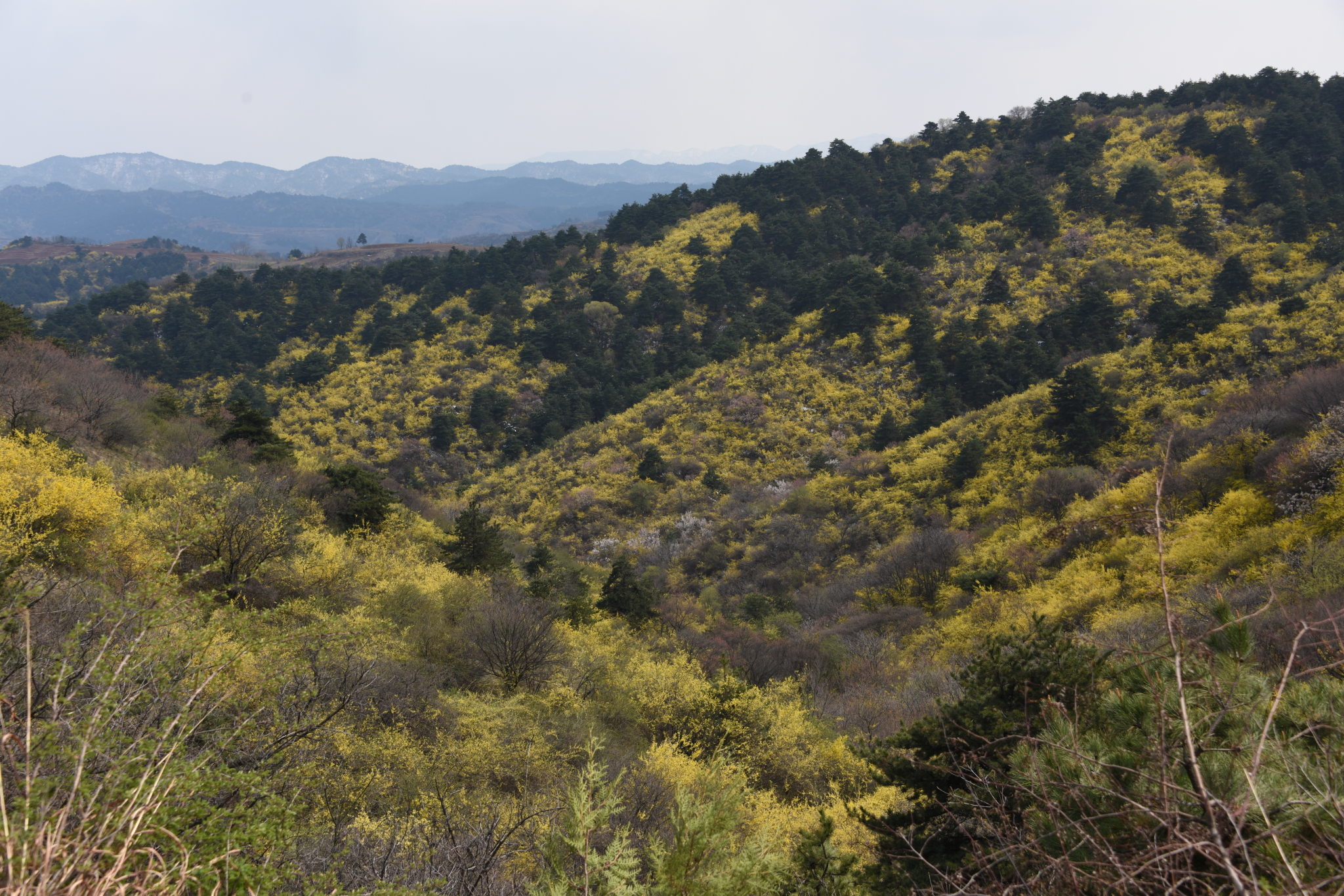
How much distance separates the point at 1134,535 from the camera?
1572 centimetres

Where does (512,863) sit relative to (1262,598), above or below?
below

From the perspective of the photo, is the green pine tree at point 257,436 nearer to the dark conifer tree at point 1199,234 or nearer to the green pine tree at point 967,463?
the green pine tree at point 967,463

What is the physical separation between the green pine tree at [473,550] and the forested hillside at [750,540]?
7.4 inches

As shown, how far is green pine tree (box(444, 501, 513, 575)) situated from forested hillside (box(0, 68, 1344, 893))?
0.62ft

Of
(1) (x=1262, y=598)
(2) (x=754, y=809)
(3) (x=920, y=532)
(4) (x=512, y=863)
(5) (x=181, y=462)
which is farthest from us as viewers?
(3) (x=920, y=532)

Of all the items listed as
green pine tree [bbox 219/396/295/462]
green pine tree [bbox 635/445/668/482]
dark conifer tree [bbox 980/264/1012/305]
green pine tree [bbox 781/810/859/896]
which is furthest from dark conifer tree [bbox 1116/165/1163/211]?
green pine tree [bbox 219/396/295/462]

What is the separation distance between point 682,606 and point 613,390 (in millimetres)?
24268

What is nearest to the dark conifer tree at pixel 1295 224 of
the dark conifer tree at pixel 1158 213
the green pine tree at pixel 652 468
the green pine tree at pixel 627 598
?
the dark conifer tree at pixel 1158 213

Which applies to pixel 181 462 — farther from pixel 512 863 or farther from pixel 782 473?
pixel 782 473

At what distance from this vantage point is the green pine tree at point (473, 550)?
1861 cm

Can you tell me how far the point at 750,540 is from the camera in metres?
26.7

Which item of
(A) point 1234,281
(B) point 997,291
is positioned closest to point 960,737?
(A) point 1234,281

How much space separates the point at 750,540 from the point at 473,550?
12.4m

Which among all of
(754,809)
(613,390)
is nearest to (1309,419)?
(754,809)
